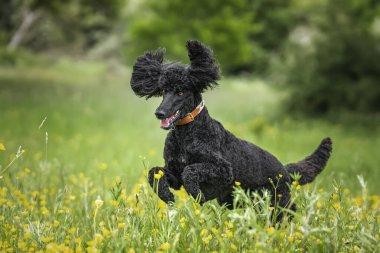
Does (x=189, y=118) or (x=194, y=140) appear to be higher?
(x=189, y=118)

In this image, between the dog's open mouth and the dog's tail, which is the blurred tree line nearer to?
the dog's tail

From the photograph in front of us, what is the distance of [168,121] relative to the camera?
114 inches

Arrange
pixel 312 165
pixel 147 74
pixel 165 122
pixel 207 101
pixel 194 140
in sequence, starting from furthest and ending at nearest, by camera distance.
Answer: pixel 207 101 < pixel 312 165 < pixel 147 74 < pixel 194 140 < pixel 165 122

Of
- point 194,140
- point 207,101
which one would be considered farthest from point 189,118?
point 207,101

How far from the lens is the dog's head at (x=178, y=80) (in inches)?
118

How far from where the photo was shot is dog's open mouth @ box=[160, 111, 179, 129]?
2861mm

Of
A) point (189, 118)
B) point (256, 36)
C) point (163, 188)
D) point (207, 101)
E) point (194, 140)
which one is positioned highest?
point (256, 36)

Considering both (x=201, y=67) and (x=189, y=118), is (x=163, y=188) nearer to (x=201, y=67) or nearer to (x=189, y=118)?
(x=189, y=118)

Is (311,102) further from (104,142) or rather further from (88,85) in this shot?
(88,85)

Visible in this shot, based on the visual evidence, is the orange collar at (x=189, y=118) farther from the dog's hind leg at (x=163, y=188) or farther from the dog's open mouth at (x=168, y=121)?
the dog's hind leg at (x=163, y=188)

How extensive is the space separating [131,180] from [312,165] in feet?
8.15

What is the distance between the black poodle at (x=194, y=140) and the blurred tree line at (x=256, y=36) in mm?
10911

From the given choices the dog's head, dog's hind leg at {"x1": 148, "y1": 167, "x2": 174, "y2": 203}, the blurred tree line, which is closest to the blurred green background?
the blurred tree line

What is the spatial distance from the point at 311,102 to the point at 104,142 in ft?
24.1
